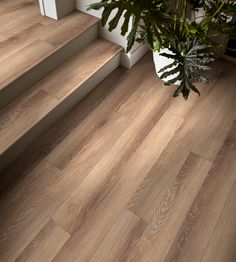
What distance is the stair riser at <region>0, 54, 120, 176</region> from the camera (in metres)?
1.56

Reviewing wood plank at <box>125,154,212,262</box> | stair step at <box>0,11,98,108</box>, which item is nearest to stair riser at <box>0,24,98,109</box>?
stair step at <box>0,11,98,108</box>

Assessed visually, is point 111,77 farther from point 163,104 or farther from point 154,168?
point 154,168

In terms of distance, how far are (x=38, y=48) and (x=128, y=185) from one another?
45.0 inches

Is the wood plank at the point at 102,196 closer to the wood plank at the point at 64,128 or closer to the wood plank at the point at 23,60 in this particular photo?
the wood plank at the point at 64,128

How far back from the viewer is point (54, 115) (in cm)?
179

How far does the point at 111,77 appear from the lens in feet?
7.26

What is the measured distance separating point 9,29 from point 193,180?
1.73 m

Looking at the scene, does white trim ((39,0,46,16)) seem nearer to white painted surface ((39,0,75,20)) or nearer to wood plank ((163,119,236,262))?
white painted surface ((39,0,75,20))

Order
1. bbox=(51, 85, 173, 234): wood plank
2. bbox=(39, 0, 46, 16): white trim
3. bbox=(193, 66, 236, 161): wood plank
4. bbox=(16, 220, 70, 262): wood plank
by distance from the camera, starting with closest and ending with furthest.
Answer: bbox=(16, 220, 70, 262): wood plank, bbox=(51, 85, 173, 234): wood plank, bbox=(193, 66, 236, 161): wood plank, bbox=(39, 0, 46, 16): white trim

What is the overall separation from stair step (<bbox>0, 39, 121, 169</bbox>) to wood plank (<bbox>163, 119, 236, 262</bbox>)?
3.45 feet

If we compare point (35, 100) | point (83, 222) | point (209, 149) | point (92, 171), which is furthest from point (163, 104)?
point (83, 222)

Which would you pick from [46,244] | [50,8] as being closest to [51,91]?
[50,8]

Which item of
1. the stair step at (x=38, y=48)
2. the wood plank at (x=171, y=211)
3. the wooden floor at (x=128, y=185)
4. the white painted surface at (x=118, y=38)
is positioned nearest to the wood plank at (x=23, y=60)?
the stair step at (x=38, y=48)

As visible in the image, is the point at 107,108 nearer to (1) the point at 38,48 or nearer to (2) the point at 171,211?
(1) the point at 38,48
